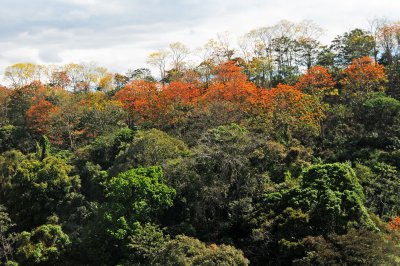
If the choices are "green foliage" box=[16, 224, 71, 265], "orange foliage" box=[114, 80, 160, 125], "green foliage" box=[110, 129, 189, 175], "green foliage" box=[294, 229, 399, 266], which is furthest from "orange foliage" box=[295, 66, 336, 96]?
"green foliage" box=[16, 224, 71, 265]

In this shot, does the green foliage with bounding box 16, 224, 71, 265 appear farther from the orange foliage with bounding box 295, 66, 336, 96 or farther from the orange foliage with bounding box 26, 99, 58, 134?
the orange foliage with bounding box 295, 66, 336, 96

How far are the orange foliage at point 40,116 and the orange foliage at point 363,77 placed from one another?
26494 millimetres

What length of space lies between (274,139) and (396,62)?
58.8 feet

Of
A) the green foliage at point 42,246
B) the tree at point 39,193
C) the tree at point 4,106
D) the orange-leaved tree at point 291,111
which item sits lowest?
the green foliage at point 42,246

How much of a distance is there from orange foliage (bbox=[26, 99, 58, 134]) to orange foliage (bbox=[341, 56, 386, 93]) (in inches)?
1043

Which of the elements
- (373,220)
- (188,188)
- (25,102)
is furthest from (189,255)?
(25,102)

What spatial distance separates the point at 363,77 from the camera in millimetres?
32156

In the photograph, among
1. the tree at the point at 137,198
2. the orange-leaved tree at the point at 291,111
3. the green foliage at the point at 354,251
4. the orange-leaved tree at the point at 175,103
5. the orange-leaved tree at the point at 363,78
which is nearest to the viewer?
the green foliage at the point at 354,251

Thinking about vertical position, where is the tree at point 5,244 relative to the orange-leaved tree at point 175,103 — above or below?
below

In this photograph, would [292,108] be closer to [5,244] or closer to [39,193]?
[39,193]

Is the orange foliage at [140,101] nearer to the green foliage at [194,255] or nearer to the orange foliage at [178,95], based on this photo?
the orange foliage at [178,95]

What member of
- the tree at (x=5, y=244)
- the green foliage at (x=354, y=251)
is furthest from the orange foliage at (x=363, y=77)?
the tree at (x=5, y=244)

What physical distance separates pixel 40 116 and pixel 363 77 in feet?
95.7

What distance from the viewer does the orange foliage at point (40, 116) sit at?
37906 mm
